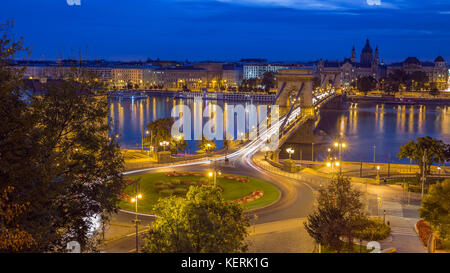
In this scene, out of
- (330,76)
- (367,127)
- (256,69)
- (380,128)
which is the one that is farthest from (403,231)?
(256,69)

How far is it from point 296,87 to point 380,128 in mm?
13644

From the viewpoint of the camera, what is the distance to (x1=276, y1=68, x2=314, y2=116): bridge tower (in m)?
47.4

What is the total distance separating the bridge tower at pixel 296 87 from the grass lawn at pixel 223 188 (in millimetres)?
27955

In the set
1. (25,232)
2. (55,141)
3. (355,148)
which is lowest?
(355,148)

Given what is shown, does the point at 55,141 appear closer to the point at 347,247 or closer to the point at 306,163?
the point at 347,247

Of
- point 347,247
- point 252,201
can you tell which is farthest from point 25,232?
point 252,201

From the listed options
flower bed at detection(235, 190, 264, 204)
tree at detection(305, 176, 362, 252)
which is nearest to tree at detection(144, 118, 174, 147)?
flower bed at detection(235, 190, 264, 204)

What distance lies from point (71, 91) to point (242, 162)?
18.2 metres

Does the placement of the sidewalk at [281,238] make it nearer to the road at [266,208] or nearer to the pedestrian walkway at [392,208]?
the road at [266,208]

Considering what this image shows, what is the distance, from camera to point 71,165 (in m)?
7.94

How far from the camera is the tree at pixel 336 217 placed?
37.0 ft

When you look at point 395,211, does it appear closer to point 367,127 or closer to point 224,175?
point 224,175

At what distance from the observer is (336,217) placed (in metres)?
11.7
